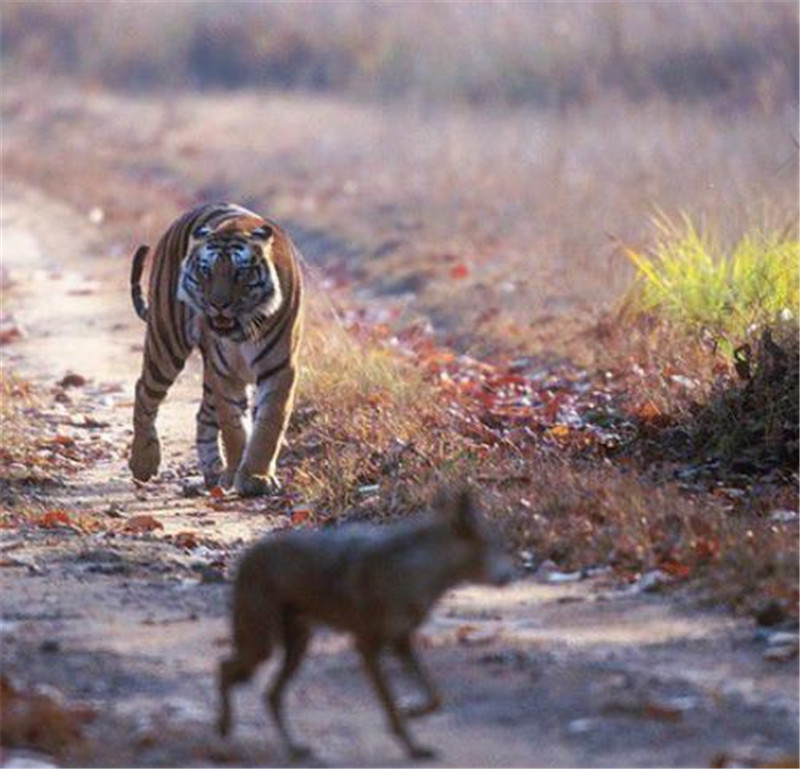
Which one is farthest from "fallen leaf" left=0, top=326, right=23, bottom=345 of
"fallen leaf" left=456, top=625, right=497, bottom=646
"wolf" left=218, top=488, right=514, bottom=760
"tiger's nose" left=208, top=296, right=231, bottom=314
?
"wolf" left=218, top=488, right=514, bottom=760

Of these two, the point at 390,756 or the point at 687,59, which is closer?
the point at 390,756

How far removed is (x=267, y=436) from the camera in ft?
35.1

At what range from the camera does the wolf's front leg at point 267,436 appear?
10664 millimetres

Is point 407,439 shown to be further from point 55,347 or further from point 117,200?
point 117,200

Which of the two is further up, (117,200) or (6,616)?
(6,616)

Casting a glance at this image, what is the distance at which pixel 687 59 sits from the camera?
26953 mm

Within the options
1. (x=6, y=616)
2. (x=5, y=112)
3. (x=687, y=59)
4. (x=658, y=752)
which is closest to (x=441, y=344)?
(x=6, y=616)

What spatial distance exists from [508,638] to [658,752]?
1.28 metres

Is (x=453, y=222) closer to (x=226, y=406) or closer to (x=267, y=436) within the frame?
(x=226, y=406)

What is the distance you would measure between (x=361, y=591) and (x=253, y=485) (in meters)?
4.50

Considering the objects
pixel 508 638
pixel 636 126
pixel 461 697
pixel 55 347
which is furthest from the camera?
pixel 636 126

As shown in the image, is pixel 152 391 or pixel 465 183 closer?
pixel 152 391

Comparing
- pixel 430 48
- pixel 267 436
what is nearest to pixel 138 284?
pixel 267 436

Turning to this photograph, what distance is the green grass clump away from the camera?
12023 mm
